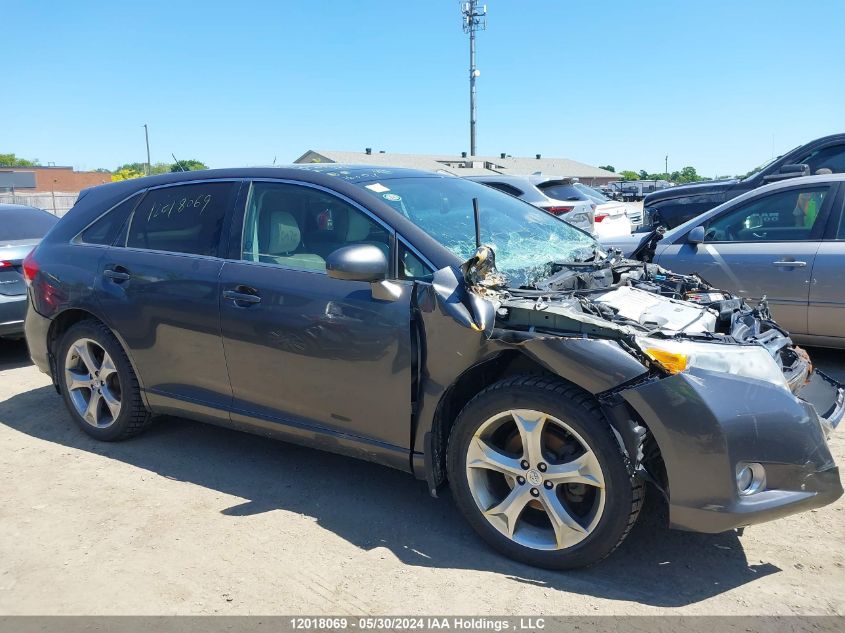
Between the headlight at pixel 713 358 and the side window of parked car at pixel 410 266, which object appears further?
the side window of parked car at pixel 410 266

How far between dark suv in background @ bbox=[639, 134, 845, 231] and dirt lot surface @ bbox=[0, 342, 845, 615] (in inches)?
212

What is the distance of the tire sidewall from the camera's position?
4.34 m

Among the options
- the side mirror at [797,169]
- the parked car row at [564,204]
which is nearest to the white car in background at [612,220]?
the parked car row at [564,204]

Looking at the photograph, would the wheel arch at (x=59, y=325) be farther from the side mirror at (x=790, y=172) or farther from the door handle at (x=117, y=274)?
the side mirror at (x=790, y=172)

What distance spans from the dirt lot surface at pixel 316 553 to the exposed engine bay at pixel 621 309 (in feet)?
2.73

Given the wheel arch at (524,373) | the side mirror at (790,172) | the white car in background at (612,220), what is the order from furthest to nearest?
the white car in background at (612,220)
the side mirror at (790,172)
the wheel arch at (524,373)

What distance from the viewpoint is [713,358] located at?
2723 millimetres

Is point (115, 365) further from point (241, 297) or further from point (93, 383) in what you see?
point (241, 297)

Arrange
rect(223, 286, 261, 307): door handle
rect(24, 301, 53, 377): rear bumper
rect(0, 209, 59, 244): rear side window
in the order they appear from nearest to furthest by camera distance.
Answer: rect(223, 286, 261, 307): door handle < rect(24, 301, 53, 377): rear bumper < rect(0, 209, 59, 244): rear side window

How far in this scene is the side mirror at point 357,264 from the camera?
3.11 meters

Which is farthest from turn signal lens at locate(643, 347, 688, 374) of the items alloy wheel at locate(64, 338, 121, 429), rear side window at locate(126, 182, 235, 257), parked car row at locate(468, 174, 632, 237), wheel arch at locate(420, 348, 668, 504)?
parked car row at locate(468, 174, 632, 237)

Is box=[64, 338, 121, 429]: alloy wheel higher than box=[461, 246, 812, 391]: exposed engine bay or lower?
lower

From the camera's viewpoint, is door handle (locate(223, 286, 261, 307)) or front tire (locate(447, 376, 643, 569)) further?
door handle (locate(223, 286, 261, 307))
